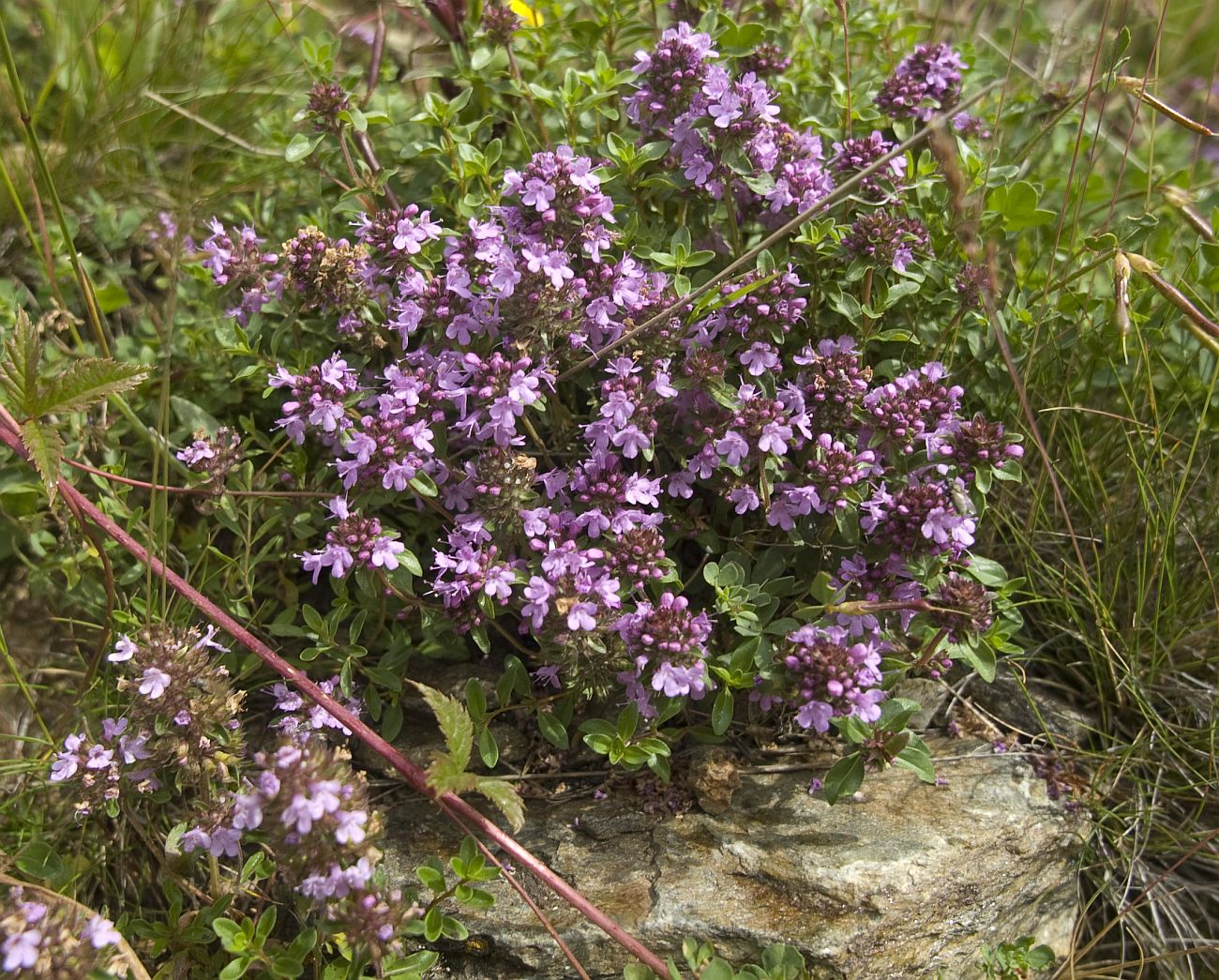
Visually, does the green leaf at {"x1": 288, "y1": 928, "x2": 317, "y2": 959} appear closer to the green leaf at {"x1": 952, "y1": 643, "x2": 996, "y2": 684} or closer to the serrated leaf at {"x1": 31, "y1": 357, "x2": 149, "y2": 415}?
the serrated leaf at {"x1": 31, "y1": 357, "x2": 149, "y2": 415}

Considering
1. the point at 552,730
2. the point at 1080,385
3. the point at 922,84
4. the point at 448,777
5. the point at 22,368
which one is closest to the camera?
the point at 448,777

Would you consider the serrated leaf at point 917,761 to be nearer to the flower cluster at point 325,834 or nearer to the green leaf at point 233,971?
the flower cluster at point 325,834

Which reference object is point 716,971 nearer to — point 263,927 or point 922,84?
point 263,927

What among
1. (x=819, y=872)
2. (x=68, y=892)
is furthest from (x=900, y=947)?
(x=68, y=892)

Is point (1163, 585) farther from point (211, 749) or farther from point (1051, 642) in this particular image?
point (211, 749)

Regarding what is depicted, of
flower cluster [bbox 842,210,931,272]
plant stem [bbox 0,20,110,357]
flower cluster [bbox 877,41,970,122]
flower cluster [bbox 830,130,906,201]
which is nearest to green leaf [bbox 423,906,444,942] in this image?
plant stem [bbox 0,20,110,357]

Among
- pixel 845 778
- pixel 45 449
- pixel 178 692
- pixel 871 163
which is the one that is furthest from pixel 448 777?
pixel 871 163

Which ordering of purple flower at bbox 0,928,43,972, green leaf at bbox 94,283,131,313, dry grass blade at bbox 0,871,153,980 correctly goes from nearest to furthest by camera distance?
purple flower at bbox 0,928,43,972 → dry grass blade at bbox 0,871,153,980 → green leaf at bbox 94,283,131,313

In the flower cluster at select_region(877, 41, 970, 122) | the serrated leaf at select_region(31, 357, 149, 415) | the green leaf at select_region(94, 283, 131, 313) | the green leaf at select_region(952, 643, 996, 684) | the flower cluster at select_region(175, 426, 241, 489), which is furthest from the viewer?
the green leaf at select_region(94, 283, 131, 313)
